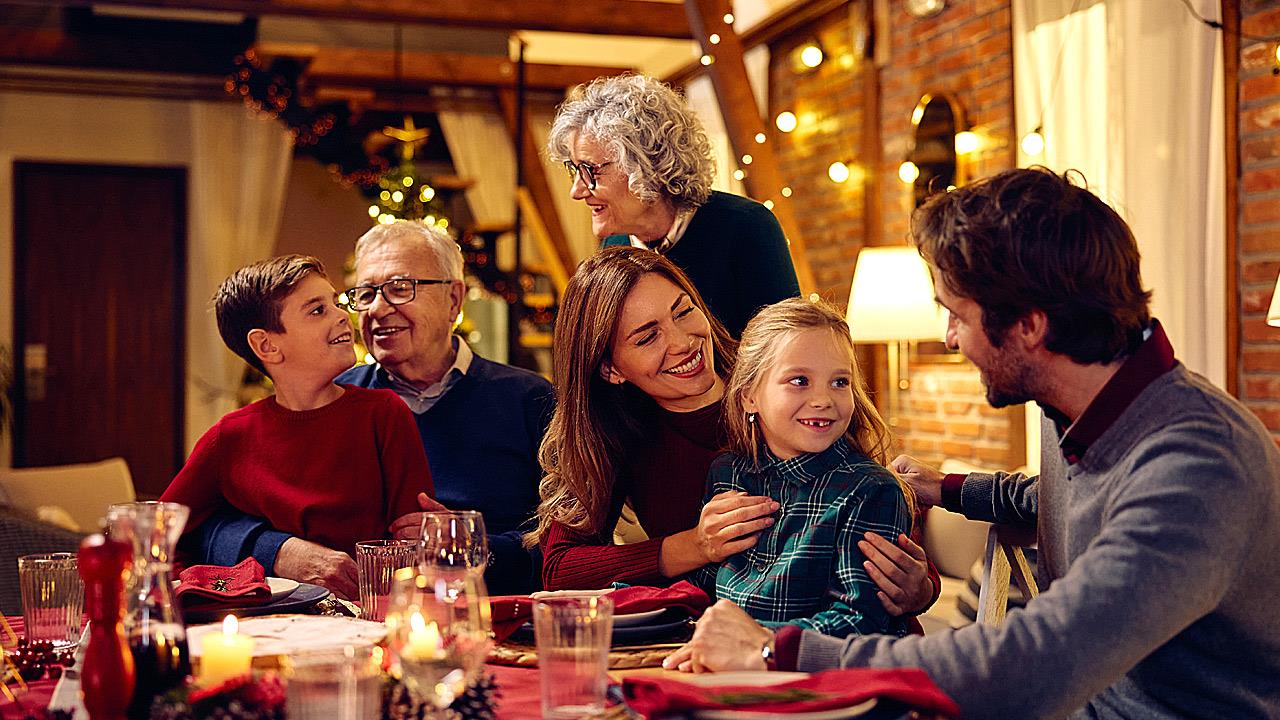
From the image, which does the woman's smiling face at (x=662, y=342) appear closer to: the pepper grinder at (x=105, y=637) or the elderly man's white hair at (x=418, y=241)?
the elderly man's white hair at (x=418, y=241)

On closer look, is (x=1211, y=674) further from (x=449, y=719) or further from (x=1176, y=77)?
(x=1176, y=77)

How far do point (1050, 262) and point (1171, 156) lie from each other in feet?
9.90

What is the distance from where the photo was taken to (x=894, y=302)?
4.79 meters

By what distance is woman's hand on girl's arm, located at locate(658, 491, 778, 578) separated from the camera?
1697 mm

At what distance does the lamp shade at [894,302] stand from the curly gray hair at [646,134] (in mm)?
2317

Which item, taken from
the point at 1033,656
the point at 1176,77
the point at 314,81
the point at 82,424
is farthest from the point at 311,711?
the point at 82,424

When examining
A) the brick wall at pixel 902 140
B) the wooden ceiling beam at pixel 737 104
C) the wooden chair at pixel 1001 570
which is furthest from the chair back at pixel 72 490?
the wooden chair at pixel 1001 570

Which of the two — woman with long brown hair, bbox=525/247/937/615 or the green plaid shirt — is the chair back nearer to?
woman with long brown hair, bbox=525/247/937/615

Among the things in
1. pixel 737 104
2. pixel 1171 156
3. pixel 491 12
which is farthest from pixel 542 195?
pixel 1171 156

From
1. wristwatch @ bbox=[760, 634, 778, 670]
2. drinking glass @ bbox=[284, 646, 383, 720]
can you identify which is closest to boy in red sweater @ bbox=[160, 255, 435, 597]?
wristwatch @ bbox=[760, 634, 778, 670]

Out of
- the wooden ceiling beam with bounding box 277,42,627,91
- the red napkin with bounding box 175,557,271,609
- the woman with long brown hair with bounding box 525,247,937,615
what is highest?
the wooden ceiling beam with bounding box 277,42,627,91

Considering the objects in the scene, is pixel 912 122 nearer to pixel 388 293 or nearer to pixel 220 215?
pixel 388 293

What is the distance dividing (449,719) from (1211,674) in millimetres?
849

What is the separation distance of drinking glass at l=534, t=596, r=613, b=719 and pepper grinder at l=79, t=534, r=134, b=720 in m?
0.39
